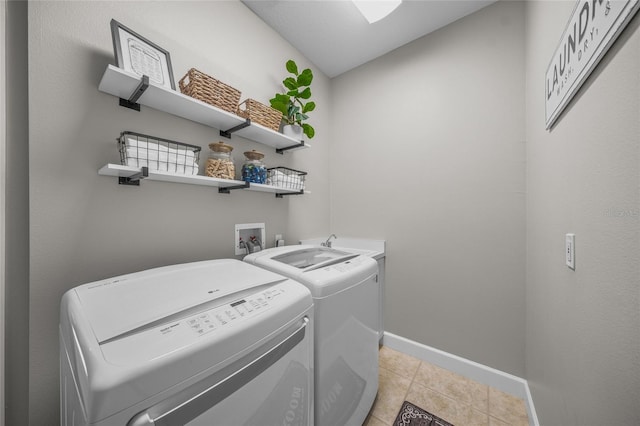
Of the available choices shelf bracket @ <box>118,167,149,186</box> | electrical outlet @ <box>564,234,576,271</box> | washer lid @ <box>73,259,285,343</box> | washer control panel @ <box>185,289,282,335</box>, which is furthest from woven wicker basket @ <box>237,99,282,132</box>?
electrical outlet @ <box>564,234,576,271</box>

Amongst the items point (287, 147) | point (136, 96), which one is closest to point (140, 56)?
point (136, 96)

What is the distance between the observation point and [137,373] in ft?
1.43

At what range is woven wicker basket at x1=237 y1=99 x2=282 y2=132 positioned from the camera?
1.42 metres

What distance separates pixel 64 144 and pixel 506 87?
8.14 ft

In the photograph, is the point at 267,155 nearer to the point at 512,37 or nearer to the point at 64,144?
the point at 64,144

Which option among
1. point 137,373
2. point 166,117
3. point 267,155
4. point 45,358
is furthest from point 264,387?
point 267,155

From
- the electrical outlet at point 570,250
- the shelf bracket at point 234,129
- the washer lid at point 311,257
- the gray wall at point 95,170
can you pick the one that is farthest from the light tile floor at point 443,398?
the shelf bracket at point 234,129

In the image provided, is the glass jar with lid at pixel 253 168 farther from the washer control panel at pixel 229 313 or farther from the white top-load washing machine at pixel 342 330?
the washer control panel at pixel 229 313

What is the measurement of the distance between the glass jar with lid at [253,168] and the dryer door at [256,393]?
0.94 metres

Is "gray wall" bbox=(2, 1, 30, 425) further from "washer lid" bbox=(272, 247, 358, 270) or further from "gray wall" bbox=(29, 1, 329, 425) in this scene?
"washer lid" bbox=(272, 247, 358, 270)

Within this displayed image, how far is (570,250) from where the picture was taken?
2.67ft

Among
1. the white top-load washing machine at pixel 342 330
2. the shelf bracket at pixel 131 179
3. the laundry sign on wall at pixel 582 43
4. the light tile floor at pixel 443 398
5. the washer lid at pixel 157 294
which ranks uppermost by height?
the laundry sign on wall at pixel 582 43

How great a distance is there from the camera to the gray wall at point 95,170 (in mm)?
874

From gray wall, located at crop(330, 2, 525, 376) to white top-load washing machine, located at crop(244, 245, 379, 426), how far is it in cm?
76
